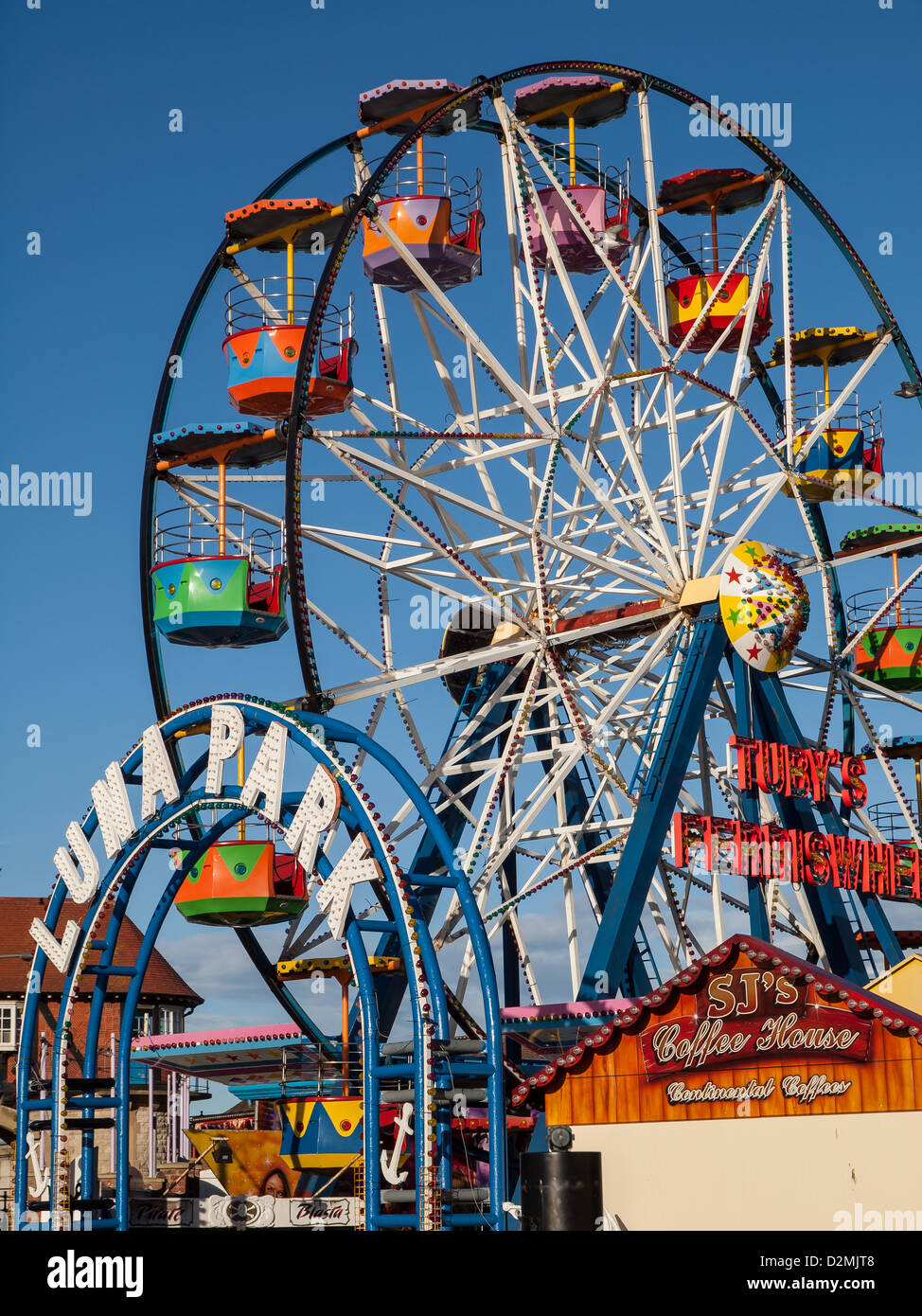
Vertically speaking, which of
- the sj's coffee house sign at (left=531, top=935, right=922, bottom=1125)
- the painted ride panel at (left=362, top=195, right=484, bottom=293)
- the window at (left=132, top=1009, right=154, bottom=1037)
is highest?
the painted ride panel at (left=362, top=195, right=484, bottom=293)

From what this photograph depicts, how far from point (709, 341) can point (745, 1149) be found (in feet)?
52.0

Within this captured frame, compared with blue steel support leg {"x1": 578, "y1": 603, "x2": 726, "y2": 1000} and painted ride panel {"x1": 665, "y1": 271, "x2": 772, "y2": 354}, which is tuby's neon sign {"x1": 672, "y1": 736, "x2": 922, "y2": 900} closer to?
blue steel support leg {"x1": 578, "y1": 603, "x2": 726, "y2": 1000}

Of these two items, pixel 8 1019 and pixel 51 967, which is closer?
pixel 8 1019

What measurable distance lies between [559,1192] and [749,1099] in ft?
6.86

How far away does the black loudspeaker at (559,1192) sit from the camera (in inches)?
768

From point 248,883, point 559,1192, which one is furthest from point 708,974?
point 248,883

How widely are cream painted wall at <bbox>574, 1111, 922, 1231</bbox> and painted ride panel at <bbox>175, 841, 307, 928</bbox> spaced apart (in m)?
5.46

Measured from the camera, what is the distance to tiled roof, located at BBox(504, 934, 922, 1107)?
62.7ft

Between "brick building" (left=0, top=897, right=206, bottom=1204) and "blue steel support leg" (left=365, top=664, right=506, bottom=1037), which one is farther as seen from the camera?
"brick building" (left=0, top=897, right=206, bottom=1204)

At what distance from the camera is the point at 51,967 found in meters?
52.2

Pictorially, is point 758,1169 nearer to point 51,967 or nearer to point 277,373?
point 277,373

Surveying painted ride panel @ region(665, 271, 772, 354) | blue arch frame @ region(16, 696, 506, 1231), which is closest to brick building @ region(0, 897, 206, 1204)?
blue arch frame @ region(16, 696, 506, 1231)
